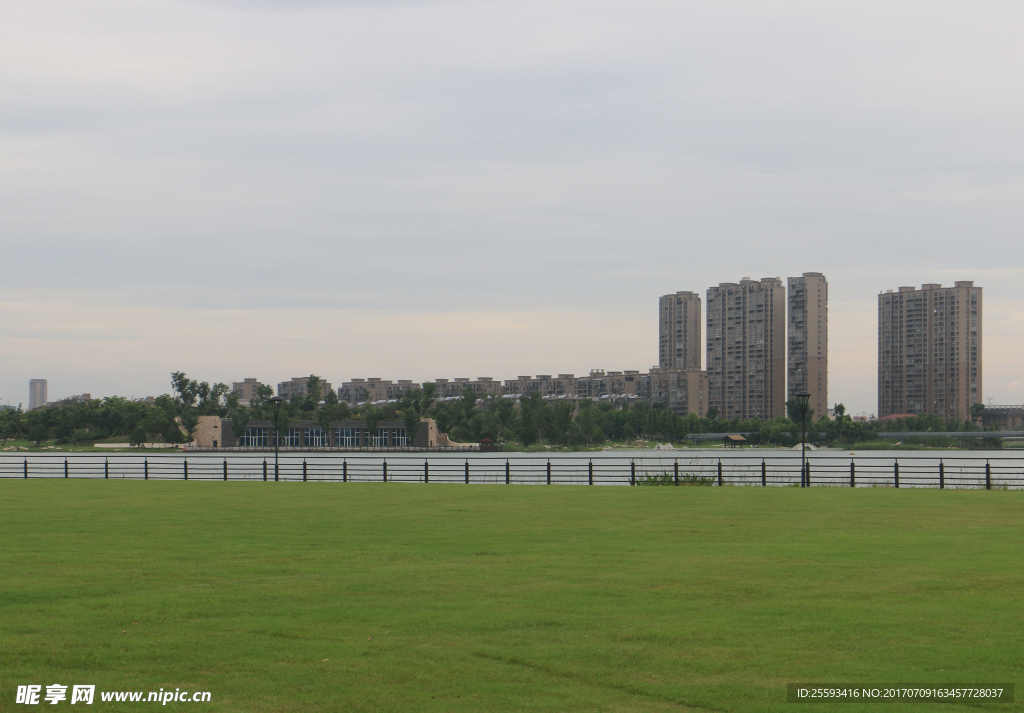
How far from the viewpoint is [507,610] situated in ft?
34.8

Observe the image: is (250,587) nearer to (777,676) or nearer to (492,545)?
(492,545)

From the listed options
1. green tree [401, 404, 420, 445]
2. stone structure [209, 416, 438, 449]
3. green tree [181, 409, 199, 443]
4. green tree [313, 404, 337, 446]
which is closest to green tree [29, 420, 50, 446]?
green tree [181, 409, 199, 443]

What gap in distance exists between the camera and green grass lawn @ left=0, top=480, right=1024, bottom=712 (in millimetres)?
7660

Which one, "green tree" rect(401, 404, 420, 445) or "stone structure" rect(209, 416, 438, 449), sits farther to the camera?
"stone structure" rect(209, 416, 438, 449)

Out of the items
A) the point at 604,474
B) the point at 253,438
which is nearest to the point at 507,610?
the point at 604,474

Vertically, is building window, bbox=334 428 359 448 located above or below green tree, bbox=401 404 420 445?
below

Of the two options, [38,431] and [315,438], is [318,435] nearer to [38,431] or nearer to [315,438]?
[315,438]

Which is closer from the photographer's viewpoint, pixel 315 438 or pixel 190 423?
pixel 190 423

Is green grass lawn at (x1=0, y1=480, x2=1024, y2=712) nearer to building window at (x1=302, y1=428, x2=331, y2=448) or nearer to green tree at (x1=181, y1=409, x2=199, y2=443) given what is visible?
building window at (x1=302, y1=428, x2=331, y2=448)

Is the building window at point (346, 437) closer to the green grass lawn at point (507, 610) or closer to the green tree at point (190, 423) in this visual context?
the green tree at point (190, 423)

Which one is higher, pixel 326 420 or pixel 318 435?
pixel 326 420

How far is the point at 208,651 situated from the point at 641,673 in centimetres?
418

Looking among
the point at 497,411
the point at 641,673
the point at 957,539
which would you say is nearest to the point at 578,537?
the point at 957,539

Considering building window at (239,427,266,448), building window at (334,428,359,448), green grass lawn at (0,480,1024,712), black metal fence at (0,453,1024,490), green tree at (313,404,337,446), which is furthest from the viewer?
building window at (334,428,359,448)
